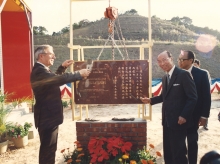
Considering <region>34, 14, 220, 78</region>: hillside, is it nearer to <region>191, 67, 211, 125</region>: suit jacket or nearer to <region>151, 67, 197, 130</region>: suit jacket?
<region>191, 67, 211, 125</region>: suit jacket

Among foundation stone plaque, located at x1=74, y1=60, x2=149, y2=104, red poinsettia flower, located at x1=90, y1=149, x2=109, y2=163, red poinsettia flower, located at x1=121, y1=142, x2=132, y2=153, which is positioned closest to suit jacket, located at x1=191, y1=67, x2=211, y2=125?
foundation stone plaque, located at x1=74, y1=60, x2=149, y2=104

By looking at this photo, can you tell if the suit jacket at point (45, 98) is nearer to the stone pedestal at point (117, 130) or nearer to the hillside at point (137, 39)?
the stone pedestal at point (117, 130)

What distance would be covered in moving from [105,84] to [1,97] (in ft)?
8.65

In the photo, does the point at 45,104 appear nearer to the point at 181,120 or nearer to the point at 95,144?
the point at 95,144

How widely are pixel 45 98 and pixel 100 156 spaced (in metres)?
1.04

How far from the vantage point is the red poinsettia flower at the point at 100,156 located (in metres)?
3.24

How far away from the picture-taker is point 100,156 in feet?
10.8

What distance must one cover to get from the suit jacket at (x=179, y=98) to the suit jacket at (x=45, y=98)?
3.95ft

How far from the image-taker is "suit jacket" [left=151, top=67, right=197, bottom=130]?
3.14m

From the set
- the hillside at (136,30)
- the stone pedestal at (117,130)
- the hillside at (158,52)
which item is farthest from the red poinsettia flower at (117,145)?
the hillside at (136,30)

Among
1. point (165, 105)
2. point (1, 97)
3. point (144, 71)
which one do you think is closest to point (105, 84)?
point (144, 71)

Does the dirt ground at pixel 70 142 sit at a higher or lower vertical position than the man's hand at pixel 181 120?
lower

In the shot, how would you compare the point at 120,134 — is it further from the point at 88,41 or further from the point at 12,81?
the point at 88,41

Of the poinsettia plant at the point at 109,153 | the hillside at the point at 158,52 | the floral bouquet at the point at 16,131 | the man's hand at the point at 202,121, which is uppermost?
the hillside at the point at 158,52
